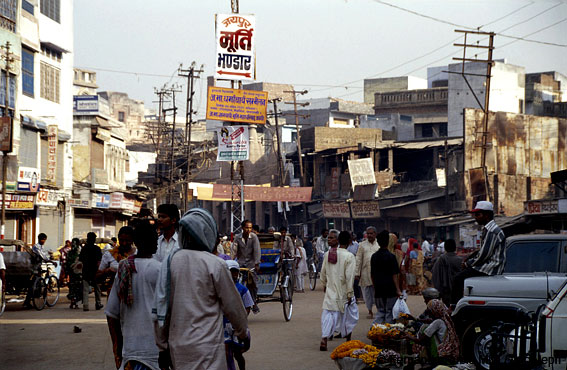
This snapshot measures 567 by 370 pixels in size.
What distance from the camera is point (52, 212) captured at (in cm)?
3541

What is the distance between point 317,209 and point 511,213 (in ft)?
50.1

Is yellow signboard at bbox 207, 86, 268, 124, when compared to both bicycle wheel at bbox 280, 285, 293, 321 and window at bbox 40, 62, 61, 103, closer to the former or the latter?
window at bbox 40, 62, 61, 103

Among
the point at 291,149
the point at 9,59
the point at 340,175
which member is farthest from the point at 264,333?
the point at 291,149

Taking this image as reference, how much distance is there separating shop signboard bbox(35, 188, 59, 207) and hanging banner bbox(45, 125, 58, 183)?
0.56 metres

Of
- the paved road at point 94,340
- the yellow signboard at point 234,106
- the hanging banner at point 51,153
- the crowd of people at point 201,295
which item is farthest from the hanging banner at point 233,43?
the crowd of people at point 201,295

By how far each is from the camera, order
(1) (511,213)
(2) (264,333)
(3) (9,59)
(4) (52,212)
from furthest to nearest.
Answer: (1) (511,213)
(4) (52,212)
(3) (9,59)
(2) (264,333)

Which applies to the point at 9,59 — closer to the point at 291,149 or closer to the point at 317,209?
the point at 317,209

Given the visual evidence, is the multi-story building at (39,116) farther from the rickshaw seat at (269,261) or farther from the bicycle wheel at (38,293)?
the rickshaw seat at (269,261)

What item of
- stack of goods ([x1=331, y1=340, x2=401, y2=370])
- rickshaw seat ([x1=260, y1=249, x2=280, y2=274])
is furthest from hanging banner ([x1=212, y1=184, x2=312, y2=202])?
stack of goods ([x1=331, y1=340, x2=401, y2=370])

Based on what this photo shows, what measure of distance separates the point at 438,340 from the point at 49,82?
2897cm

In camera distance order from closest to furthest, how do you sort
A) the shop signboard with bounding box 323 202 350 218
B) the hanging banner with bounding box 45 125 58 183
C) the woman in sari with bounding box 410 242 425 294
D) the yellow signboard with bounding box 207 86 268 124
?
1. the woman in sari with bounding box 410 242 425 294
2. the hanging banner with bounding box 45 125 58 183
3. the yellow signboard with bounding box 207 86 268 124
4. the shop signboard with bounding box 323 202 350 218

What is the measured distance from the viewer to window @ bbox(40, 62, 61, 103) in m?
34.6

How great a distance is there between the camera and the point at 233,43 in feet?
112

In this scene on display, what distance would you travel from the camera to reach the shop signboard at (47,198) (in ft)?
109
